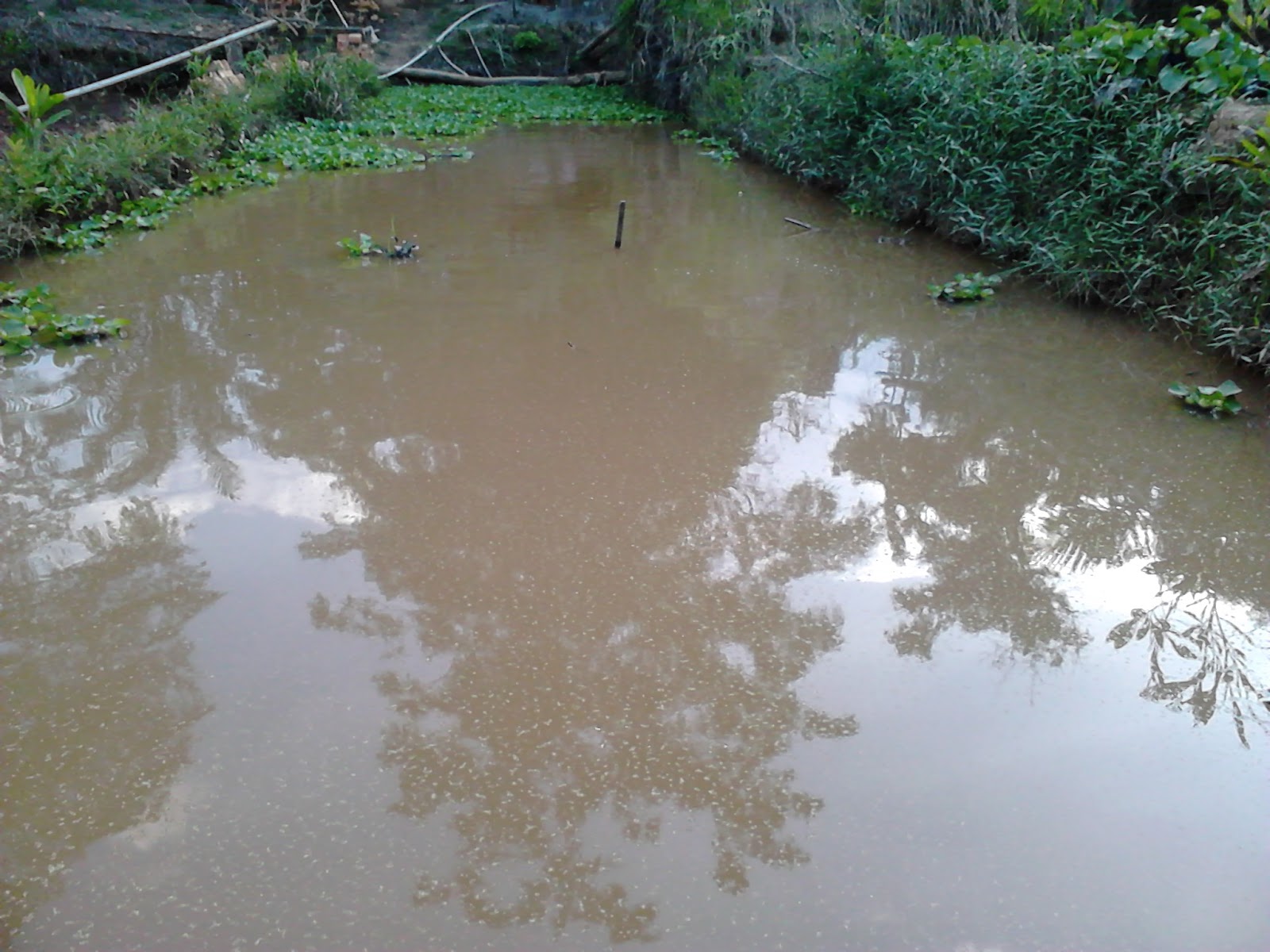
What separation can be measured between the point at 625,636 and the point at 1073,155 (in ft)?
15.1

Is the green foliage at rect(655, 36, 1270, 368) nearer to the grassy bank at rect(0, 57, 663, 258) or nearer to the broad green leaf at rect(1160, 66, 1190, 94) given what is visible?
the broad green leaf at rect(1160, 66, 1190, 94)

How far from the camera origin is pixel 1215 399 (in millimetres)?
4102

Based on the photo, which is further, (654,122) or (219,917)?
(654,122)

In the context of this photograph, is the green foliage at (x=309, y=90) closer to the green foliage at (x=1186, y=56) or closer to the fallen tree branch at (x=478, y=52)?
the fallen tree branch at (x=478, y=52)

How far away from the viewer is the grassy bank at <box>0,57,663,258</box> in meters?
6.34

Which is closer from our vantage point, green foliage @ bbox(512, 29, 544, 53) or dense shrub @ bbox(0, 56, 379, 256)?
dense shrub @ bbox(0, 56, 379, 256)

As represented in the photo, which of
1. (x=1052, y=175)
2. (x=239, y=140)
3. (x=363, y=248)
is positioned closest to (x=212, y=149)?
(x=239, y=140)

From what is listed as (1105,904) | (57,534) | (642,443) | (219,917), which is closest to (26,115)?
(57,534)

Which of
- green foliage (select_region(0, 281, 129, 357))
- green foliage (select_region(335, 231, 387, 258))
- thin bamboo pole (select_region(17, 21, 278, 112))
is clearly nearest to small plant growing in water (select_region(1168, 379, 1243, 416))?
green foliage (select_region(335, 231, 387, 258))

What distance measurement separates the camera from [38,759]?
2291 mm

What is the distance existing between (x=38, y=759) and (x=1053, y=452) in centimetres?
353

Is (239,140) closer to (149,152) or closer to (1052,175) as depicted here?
(149,152)

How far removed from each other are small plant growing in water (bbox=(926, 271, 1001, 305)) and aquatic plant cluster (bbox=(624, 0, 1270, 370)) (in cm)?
24

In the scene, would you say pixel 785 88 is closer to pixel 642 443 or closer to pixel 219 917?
pixel 642 443
